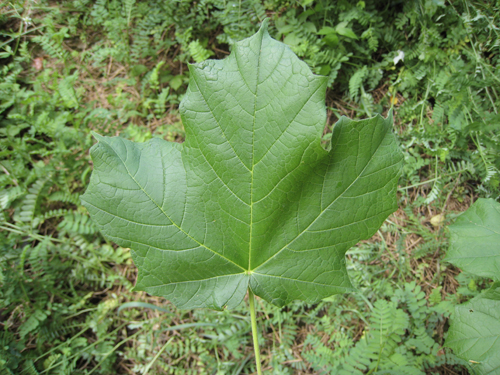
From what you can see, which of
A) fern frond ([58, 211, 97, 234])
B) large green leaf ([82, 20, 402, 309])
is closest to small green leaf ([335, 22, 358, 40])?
large green leaf ([82, 20, 402, 309])

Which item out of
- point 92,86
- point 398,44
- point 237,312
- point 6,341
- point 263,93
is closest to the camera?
point 263,93

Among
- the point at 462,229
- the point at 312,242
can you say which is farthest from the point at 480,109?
the point at 312,242

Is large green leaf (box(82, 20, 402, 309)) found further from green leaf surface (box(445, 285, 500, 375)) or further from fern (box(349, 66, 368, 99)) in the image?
fern (box(349, 66, 368, 99))

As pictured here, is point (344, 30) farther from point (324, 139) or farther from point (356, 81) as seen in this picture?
point (324, 139)

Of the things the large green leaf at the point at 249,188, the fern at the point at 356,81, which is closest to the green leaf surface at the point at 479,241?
the large green leaf at the point at 249,188

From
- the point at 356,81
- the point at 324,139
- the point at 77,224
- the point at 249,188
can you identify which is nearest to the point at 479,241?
the point at 249,188

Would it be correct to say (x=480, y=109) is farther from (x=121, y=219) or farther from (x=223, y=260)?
(x=121, y=219)
